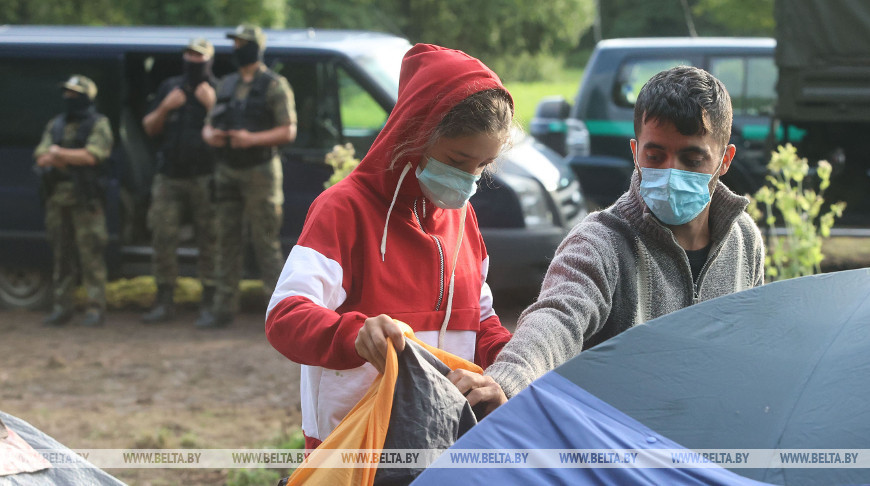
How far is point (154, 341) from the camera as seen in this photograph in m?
7.84

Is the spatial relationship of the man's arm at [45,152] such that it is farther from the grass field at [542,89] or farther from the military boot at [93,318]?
the grass field at [542,89]

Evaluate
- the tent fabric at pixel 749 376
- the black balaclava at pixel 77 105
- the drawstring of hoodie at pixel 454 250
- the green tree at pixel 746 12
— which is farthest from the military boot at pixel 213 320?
the green tree at pixel 746 12

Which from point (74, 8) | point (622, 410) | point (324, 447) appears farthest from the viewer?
point (74, 8)

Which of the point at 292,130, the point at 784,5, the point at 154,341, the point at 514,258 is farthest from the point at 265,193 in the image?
the point at 784,5

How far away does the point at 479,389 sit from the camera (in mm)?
1980

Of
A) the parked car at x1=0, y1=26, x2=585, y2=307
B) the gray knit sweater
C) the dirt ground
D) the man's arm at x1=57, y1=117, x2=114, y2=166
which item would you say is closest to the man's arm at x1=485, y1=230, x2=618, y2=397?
the gray knit sweater

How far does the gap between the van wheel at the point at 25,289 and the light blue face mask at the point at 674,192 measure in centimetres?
757

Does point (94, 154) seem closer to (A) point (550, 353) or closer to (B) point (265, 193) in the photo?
(B) point (265, 193)

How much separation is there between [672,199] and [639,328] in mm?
454

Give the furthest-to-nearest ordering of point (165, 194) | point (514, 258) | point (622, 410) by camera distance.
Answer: point (165, 194)
point (514, 258)
point (622, 410)

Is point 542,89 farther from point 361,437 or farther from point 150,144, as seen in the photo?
point 361,437

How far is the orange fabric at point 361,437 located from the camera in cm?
191

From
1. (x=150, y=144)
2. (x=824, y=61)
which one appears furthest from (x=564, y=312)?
(x=150, y=144)

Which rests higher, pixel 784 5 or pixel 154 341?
pixel 784 5
